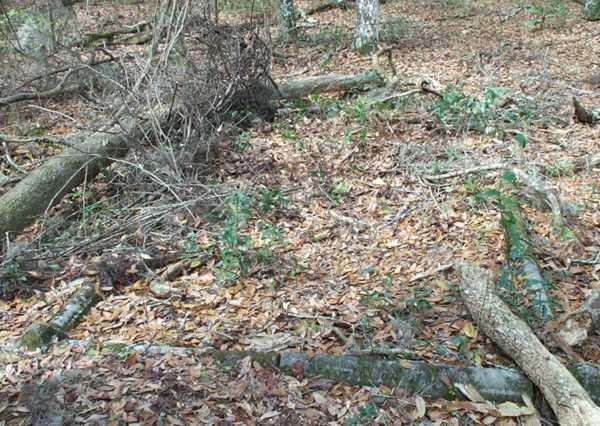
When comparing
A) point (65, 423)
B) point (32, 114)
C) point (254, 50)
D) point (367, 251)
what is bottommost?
point (367, 251)

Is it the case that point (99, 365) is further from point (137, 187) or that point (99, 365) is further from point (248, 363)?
point (137, 187)

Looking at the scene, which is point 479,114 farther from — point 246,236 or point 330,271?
point 246,236

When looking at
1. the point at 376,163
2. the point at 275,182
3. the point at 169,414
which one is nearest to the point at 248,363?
the point at 169,414

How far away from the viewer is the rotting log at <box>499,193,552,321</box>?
11.1ft

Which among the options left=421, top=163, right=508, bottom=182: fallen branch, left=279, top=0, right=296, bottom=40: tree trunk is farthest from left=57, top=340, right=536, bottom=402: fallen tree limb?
left=279, top=0, right=296, bottom=40: tree trunk

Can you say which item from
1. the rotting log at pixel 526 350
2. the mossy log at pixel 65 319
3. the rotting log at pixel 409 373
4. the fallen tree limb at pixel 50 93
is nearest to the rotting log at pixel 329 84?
the fallen tree limb at pixel 50 93

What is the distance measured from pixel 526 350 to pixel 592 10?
9855 millimetres

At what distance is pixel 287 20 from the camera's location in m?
10.8

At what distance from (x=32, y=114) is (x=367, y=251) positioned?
5.84m

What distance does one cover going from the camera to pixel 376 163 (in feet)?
19.6

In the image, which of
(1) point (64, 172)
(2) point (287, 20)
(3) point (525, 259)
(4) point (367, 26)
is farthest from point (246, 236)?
(2) point (287, 20)

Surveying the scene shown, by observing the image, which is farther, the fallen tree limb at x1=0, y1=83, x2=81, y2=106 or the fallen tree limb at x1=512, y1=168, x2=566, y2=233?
the fallen tree limb at x1=0, y1=83, x2=81, y2=106

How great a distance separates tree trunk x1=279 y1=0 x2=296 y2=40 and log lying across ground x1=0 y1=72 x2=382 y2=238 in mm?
5143

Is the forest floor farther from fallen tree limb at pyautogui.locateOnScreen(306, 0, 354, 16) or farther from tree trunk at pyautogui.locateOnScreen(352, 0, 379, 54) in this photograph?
fallen tree limb at pyautogui.locateOnScreen(306, 0, 354, 16)
